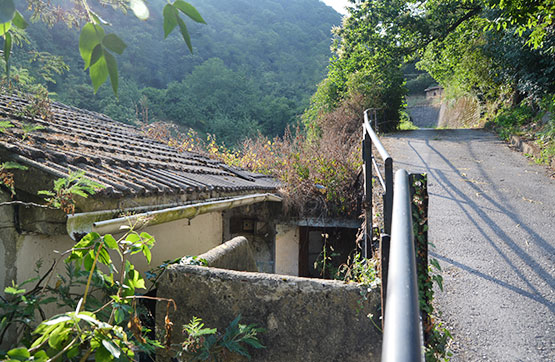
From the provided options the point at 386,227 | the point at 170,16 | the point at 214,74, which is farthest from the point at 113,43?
the point at 214,74

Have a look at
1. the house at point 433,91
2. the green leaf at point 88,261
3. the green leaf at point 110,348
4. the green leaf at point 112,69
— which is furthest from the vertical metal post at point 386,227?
the house at point 433,91

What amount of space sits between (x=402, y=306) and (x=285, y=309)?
6.05 ft

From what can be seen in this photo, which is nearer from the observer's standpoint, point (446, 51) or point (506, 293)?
point (506, 293)

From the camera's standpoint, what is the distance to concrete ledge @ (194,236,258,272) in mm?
2869

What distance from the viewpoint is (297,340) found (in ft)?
7.27

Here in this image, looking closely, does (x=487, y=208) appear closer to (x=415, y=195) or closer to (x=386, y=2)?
(x=415, y=195)

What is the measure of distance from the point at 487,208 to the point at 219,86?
3512 centimetres

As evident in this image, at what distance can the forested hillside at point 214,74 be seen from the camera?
27.4m

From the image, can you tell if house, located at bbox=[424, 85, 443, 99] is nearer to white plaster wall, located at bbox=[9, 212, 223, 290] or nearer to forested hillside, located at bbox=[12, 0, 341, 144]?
forested hillside, located at bbox=[12, 0, 341, 144]

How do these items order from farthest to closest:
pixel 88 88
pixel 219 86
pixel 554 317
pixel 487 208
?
pixel 219 86, pixel 88 88, pixel 487 208, pixel 554 317

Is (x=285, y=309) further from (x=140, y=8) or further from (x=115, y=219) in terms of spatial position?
(x=140, y=8)

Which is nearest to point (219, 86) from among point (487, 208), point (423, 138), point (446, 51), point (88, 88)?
point (88, 88)

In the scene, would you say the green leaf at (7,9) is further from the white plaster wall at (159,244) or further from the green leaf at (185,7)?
the white plaster wall at (159,244)

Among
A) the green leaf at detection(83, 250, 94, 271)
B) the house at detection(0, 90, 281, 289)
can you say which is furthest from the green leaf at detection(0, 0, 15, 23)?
the house at detection(0, 90, 281, 289)
